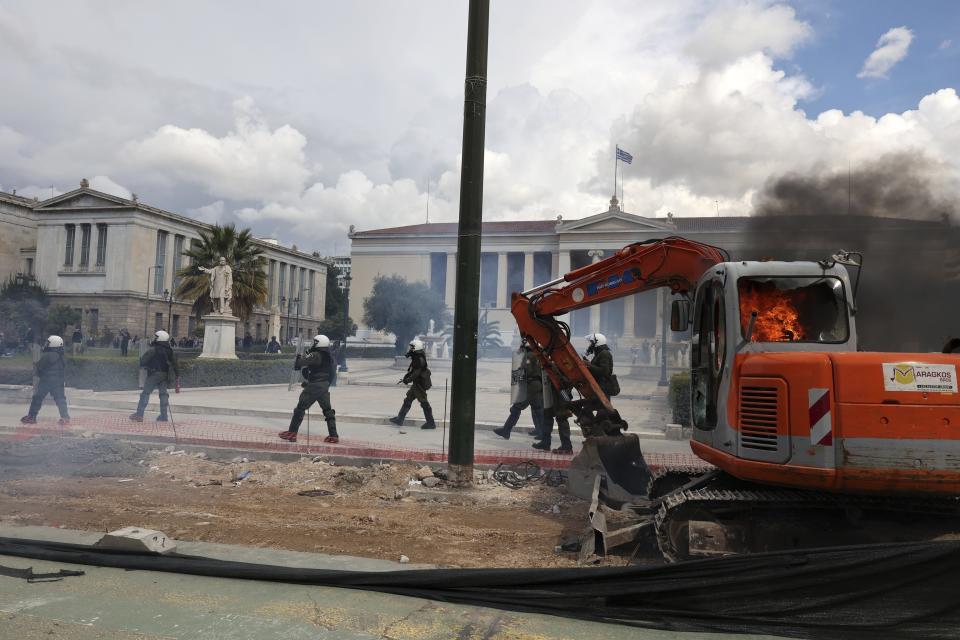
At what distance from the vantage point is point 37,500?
6.67m

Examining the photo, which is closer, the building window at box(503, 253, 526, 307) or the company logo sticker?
the company logo sticker

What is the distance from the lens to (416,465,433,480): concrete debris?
7.75m

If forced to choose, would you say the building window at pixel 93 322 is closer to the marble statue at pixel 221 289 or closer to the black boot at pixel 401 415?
the marble statue at pixel 221 289

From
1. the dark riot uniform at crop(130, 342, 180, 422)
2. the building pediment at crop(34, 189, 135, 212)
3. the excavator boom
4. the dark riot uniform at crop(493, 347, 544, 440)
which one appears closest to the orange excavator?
the excavator boom

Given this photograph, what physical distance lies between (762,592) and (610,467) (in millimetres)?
3451

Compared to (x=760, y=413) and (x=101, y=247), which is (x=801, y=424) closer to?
(x=760, y=413)

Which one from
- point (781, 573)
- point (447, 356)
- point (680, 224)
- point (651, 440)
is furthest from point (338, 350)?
point (680, 224)

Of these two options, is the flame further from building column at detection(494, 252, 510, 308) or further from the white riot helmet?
building column at detection(494, 252, 510, 308)

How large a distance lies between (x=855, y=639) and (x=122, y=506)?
245 inches

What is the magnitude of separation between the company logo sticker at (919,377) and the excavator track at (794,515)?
80cm

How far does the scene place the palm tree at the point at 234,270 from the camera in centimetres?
3262

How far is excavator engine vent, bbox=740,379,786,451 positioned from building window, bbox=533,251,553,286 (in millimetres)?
62657

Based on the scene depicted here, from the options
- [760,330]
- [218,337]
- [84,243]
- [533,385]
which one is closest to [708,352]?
[760,330]

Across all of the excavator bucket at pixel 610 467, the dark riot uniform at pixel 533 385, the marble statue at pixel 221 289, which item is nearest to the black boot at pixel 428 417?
the dark riot uniform at pixel 533 385
